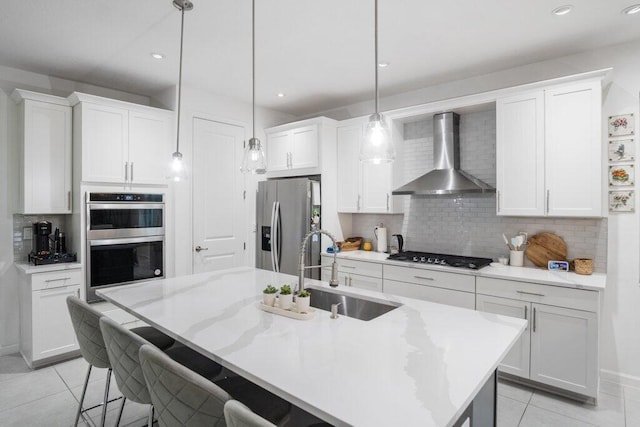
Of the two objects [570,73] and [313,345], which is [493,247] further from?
[313,345]

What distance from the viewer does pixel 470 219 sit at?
147 inches

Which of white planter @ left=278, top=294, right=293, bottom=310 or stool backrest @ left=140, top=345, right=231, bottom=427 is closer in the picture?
stool backrest @ left=140, top=345, right=231, bottom=427

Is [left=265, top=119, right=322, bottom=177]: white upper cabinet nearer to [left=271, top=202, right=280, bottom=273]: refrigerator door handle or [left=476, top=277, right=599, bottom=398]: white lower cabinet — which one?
[left=271, top=202, right=280, bottom=273]: refrigerator door handle

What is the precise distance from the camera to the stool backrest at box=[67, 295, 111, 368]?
192cm

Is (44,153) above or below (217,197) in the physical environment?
above

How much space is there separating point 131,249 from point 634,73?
15.4 ft

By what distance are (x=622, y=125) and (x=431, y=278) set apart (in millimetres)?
1959

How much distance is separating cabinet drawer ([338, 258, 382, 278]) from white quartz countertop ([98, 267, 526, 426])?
4.81ft

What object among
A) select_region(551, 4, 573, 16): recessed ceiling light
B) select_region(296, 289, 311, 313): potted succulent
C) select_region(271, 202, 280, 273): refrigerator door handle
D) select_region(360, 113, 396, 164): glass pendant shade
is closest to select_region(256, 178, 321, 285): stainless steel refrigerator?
select_region(271, 202, 280, 273): refrigerator door handle

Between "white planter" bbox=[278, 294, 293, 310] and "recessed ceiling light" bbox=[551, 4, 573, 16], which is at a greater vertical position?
"recessed ceiling light" bbox=[551, 4, 573, 16]

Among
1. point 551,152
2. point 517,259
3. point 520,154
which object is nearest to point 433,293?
point 517,259

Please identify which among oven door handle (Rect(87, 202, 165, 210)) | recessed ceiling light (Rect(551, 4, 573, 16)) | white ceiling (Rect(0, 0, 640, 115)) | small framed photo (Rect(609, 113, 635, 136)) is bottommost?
oven door handle (Rect(87, 202, 165, 210))

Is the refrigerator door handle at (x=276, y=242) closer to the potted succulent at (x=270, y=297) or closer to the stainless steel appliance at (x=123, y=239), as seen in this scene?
the stainless steel appliance at (x=123, y=239)

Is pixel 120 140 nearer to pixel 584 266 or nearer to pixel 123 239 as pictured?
pixel 123 239
